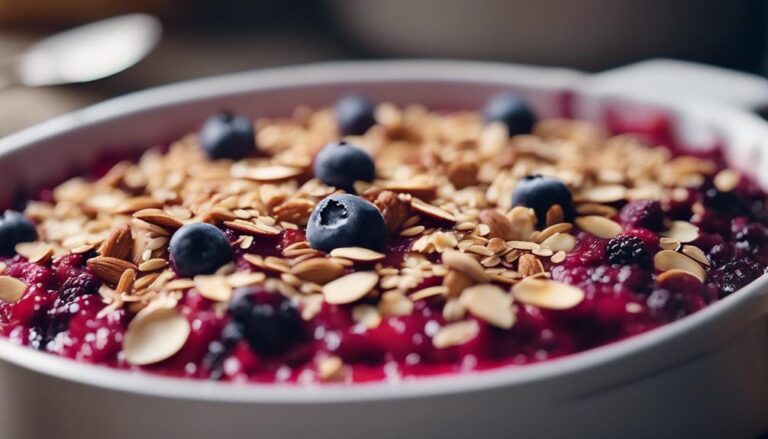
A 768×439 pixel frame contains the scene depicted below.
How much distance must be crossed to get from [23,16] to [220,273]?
1819 mm

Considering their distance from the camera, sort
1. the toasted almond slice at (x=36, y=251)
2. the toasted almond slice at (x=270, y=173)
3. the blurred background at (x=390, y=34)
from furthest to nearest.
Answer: the blurred background at (x=390, y=34) → the toasted almond slice at (x=270, y=173) → the toasted almond slice at (x=36, y=251)

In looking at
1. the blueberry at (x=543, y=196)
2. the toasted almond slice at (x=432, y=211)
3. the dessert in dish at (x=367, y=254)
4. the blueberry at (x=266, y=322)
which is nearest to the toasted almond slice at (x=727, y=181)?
the dessert in dish at (x=367, y=254)

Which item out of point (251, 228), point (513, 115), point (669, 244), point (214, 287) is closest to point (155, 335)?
point (214, 287)

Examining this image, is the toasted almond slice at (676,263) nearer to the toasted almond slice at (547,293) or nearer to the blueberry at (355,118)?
the toasted almond slice at (547,293)

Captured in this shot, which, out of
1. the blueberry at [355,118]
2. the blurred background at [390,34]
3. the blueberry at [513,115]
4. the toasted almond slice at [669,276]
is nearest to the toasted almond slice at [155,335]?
the toasted almond slice at [669,276]

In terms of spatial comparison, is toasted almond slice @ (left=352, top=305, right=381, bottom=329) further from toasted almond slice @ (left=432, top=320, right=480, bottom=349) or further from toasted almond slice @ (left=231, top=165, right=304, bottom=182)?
toasted almond slice @ (left=231, top=165, right=304, bottom=182)

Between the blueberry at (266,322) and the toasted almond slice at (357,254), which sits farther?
the toasted almond slice at (357,254)

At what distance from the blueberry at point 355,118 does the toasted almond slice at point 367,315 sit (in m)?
0.56

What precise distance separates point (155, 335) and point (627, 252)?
1.56 feet

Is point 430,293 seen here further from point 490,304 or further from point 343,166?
point 343,166

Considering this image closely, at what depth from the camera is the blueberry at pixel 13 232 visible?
1033mm

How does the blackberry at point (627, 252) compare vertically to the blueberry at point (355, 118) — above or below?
above

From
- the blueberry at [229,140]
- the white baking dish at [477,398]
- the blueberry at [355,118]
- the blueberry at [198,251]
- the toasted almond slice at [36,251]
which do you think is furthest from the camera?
the blueberry at [355,118]

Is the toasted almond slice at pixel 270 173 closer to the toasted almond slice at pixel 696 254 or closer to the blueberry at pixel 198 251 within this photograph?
the blueberry at pixel 198 251
